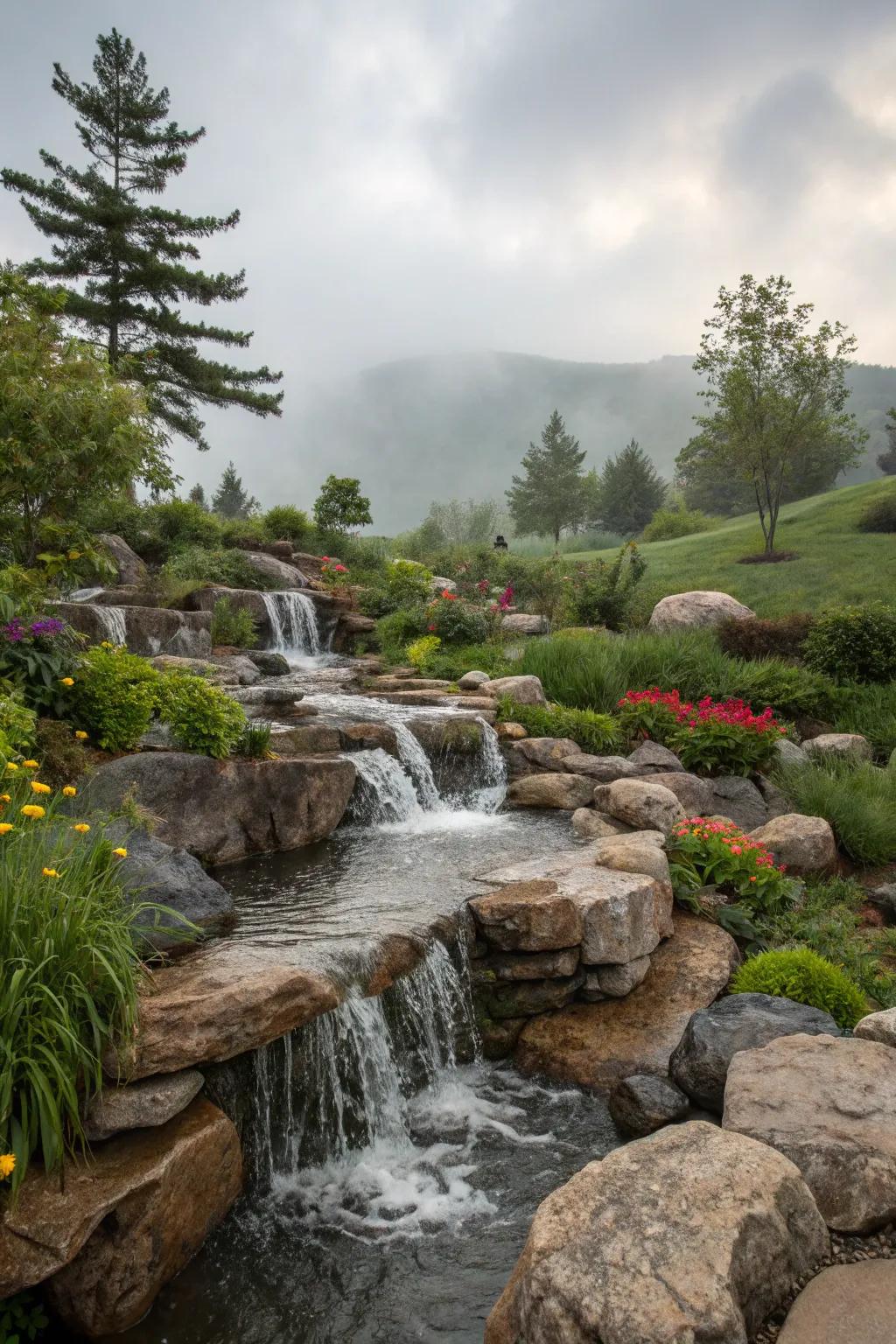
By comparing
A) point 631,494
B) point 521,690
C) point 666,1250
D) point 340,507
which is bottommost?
point 666,1250

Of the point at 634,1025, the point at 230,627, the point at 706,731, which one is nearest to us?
the point at 634,1025

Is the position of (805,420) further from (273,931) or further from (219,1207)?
(219,1207)

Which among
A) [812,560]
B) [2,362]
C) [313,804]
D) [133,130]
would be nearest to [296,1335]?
[313,804]

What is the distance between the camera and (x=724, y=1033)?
3918mm

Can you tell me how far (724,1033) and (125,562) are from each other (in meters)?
15.7

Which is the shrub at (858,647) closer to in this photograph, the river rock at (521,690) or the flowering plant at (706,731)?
the flowering plant at (706,731)

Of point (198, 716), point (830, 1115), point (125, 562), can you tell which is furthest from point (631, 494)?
point (830, 1115)

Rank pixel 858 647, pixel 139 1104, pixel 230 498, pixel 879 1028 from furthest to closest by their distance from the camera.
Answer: pixel 230 498 < pixel 858 647 < pixel 879 1028 < pixel 139 1104

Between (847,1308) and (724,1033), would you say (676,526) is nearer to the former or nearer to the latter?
(724,1033)

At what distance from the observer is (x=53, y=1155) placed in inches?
105

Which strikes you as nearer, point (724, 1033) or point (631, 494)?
point (724, 1033)

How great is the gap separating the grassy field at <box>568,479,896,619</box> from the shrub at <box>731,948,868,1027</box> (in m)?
12.1

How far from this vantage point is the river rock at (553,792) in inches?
307

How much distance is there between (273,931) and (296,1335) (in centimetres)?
203
